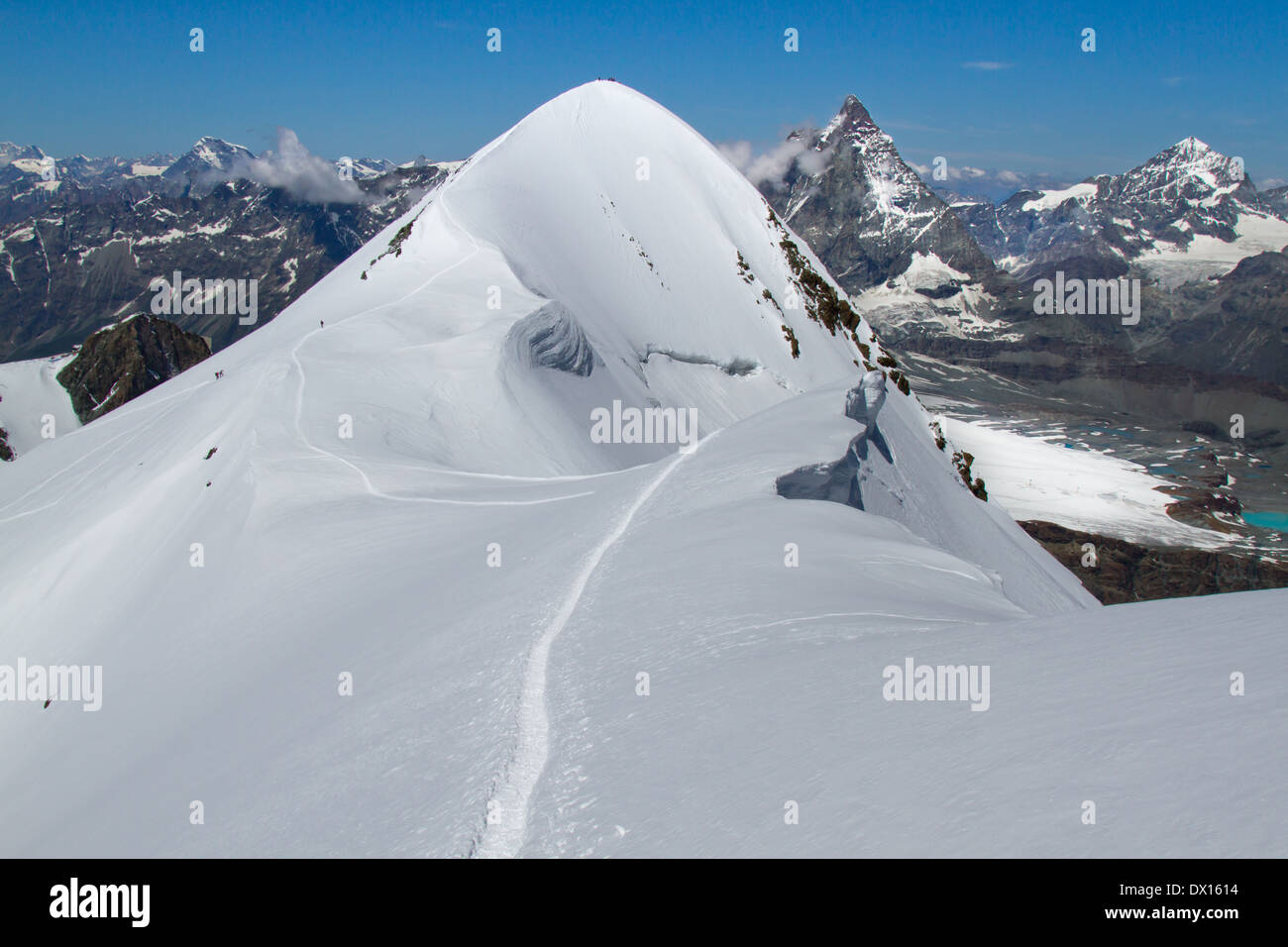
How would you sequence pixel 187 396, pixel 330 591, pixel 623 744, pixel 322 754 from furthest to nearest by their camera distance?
pixel 187 396 < pixel 330 591 < pixel 322 754 < pixel 623 744

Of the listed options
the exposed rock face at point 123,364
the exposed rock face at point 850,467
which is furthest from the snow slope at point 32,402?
the exposed rock face at point 850,467

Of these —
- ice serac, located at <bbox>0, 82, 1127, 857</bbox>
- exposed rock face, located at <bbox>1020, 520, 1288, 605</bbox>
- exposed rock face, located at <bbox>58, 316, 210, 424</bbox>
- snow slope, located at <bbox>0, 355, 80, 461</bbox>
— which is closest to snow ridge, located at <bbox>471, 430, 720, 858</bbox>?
ice serac, located at <bbox>0, 82, 1127, 857</bbox>

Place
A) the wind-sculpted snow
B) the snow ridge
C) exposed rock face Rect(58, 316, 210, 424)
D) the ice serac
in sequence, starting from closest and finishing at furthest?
the snow ridge → the ice serac → the wind-sculpted snow → exposed rock face Rect(58, 316, 210, 424)

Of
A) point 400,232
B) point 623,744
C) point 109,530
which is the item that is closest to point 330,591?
point 623,744

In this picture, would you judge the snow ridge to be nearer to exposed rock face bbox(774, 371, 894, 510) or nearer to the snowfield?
the snowfield

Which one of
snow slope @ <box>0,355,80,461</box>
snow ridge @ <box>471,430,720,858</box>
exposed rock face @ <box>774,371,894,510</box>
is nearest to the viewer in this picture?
snow ridge @ <box>471,430,720,858</box>

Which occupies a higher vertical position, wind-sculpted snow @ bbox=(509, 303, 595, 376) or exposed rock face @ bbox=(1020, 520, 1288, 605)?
wind-sculpted snow @ bbox=(509, 303, 595, 376)

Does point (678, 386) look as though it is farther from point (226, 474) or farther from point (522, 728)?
point (522, 728)
